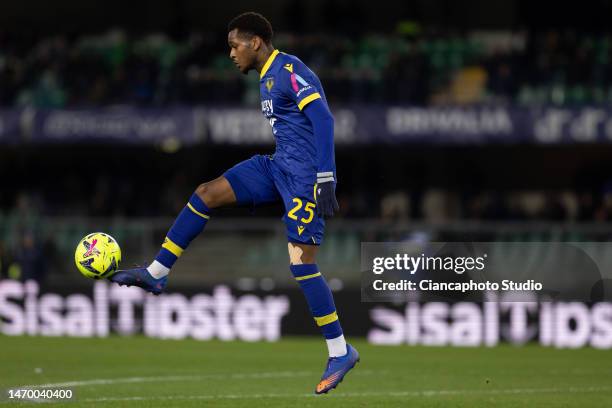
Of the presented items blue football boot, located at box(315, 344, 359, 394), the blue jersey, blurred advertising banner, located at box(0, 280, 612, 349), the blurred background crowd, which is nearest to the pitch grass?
blue football boot, located at box(315, 344, 359, 394)

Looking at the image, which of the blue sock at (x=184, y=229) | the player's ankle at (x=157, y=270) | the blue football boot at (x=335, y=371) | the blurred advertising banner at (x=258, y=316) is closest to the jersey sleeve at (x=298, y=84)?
the blue sock at (x=184, y=229)

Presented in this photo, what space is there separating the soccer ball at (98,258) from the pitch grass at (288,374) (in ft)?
2.93

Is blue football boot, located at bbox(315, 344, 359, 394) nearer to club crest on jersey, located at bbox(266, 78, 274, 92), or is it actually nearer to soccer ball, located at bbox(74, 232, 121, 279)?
soccer ball, located at bbox(74, 232, 121, 279)

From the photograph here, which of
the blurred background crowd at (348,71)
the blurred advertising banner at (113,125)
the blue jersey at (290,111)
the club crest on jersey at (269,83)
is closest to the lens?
the blue jersey at (290,111)

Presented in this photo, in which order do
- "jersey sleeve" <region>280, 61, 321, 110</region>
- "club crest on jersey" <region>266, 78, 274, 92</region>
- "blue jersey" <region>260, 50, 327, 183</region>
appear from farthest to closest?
"club crest on jersey" <region>266, 78, 274, 92</region> → "blue jersey" <region>260, 50, 327, 183</region> → "jersey sleeve" <region>280, 61, 321, 110</region>

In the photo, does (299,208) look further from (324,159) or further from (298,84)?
(298,84)

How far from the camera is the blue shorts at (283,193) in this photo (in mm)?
8422

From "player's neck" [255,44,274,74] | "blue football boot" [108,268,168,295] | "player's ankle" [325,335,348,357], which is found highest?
"player's neck" [255,44,274,74]

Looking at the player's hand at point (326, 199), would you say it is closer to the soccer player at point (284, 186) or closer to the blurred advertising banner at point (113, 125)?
the soccer player at point (284, 186)

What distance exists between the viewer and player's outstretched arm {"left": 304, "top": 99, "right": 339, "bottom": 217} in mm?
8141

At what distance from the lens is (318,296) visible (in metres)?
→ 8.58

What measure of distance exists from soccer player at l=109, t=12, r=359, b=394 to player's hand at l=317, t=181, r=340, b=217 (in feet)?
0.73

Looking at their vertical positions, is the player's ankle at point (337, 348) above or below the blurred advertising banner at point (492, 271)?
above

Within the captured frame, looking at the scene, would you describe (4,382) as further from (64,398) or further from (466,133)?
(466,133)
